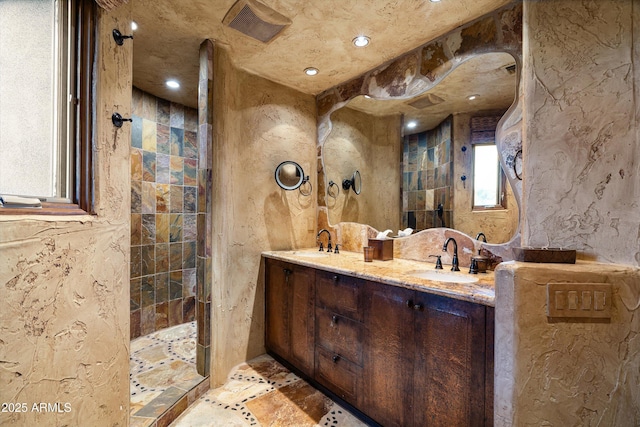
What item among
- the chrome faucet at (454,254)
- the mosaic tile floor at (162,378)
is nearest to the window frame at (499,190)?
the chrome faucet at (454,254)

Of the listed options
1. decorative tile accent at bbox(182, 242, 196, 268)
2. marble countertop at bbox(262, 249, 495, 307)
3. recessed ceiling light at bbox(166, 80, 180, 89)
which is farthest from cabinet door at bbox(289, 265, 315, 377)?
recessed ceiling light at bbox(166, 80, 180, 89)

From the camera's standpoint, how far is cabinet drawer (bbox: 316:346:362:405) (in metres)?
1.66

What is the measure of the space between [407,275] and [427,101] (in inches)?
49.6

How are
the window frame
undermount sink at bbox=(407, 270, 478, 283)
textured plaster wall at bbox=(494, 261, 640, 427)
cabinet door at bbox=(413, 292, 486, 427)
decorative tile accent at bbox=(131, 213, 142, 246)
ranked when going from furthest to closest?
decorative tile accent at bbox=(131, 213, 142, 246), the window frame, undermount sink at bbox=(407, 270, 478, 283), cabinet door at bbox=(413, 292, 486, 427), textured plaster wall at bbox=(494, 261, 640, 427)

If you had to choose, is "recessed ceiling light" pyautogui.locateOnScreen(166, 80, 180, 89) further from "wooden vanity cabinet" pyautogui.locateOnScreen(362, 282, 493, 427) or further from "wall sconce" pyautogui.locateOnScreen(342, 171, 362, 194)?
"wooden vanity cabinet" pyautogui.locateOnScreen(362, 282, 493, 427)

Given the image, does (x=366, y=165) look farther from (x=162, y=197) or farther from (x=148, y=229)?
(x=148, y=229)

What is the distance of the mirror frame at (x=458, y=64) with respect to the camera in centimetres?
152

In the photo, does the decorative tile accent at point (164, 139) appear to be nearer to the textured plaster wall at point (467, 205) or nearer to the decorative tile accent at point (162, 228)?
the decorative tile accent at point (162, 228)

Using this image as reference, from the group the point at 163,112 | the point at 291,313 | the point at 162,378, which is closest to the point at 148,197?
the point at 163,112

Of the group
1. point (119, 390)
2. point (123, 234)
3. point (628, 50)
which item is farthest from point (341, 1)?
A: point (119, 390)

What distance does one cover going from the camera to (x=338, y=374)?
176 cm

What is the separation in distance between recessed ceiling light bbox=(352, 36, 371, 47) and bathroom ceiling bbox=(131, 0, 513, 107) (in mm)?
35

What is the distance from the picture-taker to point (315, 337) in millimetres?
1927

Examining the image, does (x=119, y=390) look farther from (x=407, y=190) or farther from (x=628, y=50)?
(x=628, y=50)
